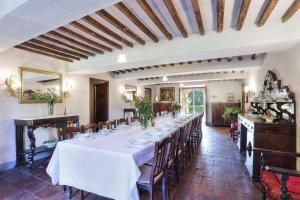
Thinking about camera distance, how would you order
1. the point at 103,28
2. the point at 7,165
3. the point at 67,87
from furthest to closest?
the point at 67,87 < the point at 7,165 < the point at 103,28

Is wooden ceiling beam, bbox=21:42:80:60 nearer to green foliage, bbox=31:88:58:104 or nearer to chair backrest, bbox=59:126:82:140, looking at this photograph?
green foliage, bbox=31:88:58:104

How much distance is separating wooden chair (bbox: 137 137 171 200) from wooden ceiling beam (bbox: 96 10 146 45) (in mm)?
1851

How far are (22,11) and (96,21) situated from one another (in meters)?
1.01

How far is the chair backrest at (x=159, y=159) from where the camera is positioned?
184cm

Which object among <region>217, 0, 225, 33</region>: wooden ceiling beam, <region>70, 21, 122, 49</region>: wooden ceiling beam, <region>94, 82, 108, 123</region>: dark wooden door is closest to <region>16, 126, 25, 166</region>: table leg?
<region>70, 21, 122, 49</region>: wooden ceiling beam

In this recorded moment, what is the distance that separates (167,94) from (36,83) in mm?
7046

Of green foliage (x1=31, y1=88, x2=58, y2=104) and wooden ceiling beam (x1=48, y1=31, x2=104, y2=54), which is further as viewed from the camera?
green foliage (x1=31, y1=88, x2=58, y2=104)

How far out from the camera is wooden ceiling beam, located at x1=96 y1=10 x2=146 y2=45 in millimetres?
2357

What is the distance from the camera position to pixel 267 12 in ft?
7.56

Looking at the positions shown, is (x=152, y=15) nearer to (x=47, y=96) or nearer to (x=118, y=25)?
(x=118, y=25)

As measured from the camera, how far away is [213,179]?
2.90 metres

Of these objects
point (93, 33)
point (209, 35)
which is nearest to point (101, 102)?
point (93, 33)

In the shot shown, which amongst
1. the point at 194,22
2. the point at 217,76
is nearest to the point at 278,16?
the point at 194,22

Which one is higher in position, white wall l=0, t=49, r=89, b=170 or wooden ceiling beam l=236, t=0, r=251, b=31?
wooden ceiling beam l=236, t=0, r=251, b=31
